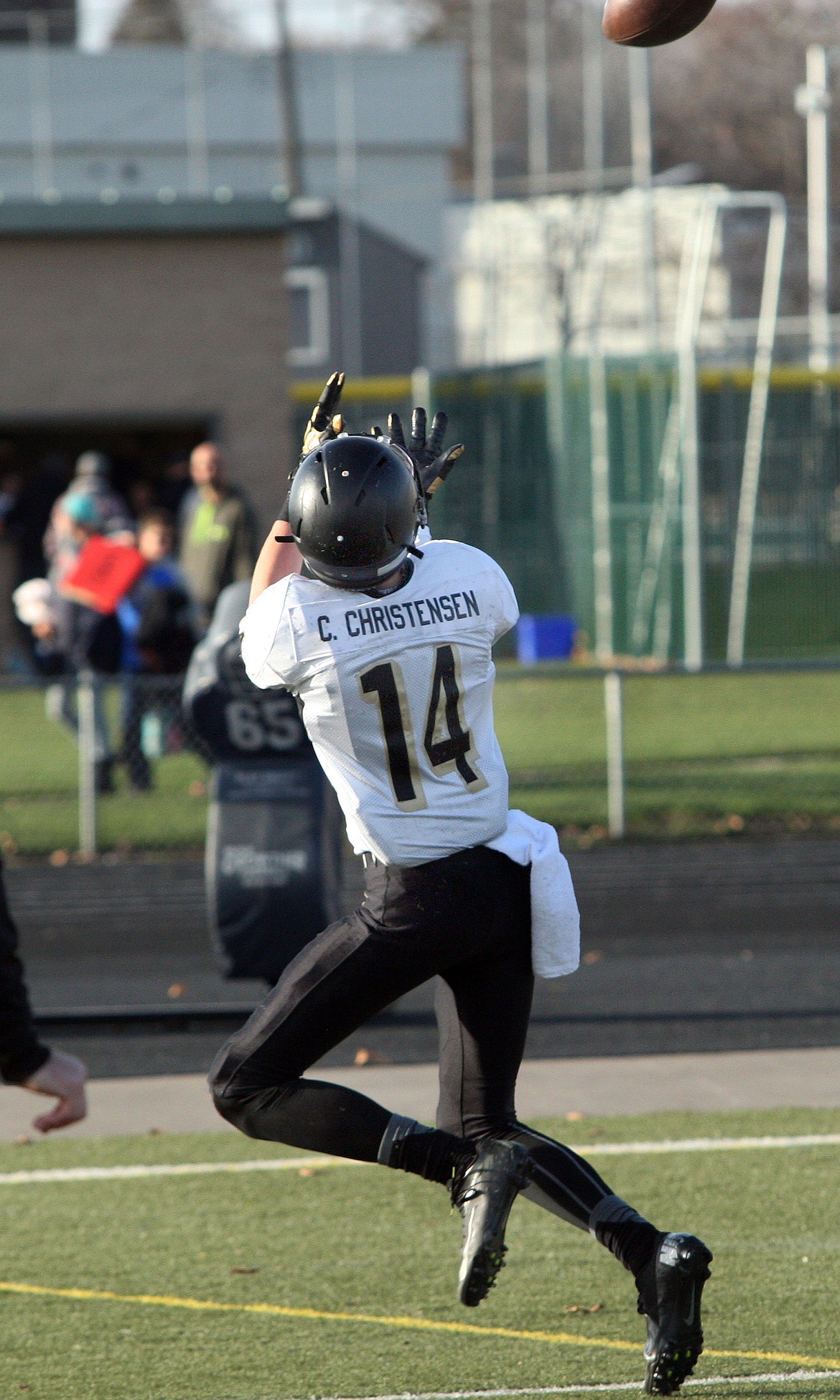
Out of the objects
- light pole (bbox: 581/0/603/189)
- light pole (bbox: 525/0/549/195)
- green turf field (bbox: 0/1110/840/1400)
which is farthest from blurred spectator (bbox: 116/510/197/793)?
light pole (bbox: 525/0/549/195)

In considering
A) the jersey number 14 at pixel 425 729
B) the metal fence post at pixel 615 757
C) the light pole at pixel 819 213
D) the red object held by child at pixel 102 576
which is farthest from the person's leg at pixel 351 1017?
the light pole at pixel 819 213

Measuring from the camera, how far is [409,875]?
3742 millimetres

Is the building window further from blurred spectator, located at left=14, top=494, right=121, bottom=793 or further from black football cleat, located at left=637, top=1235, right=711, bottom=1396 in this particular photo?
black football cleat, located at left=637, top=1235, right=711, bottom=1396

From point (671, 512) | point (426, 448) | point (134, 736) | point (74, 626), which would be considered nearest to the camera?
point (426, 448)

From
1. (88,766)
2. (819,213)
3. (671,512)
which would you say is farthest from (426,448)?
(819,213)

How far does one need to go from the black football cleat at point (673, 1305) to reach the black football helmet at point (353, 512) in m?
1.47

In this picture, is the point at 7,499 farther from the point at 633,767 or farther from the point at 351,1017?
the point at 351,1017

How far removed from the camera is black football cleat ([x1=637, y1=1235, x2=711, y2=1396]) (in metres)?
3.67

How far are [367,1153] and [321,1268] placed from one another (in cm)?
114

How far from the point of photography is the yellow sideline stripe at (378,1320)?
4.10m

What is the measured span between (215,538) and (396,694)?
32.1 ft

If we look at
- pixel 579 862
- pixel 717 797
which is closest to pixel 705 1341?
pixel 579 862

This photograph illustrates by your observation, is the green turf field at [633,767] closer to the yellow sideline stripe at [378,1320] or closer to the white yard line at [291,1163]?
the white yard line at [291,1163]

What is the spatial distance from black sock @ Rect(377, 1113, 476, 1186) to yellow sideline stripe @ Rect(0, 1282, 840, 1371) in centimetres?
74
